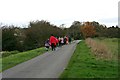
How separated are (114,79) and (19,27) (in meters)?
82.5

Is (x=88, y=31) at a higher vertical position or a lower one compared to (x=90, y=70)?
higher

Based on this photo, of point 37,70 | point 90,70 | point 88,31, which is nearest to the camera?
point 90,70

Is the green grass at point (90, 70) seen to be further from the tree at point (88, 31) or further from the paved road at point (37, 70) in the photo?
the tree at point (88, 31)

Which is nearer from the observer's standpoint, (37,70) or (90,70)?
(90,70)

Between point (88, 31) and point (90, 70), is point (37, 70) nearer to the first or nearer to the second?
point (90, 70)

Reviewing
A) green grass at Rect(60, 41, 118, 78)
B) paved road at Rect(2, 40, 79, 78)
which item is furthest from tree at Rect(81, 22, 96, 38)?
green grass at Rect(60, 41, 118, 78)

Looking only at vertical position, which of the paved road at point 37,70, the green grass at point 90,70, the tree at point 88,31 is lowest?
the paved road at point 37,70

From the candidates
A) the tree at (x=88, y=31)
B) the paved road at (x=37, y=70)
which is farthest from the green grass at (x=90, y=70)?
the tree at (x=88, y=31)

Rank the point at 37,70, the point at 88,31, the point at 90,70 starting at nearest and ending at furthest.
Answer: the point at 90,70 → the point at 37,70 → the point at 88,31

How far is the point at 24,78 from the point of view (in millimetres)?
12484

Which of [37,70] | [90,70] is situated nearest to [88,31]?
[37,70]

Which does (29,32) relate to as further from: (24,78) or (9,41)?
(24,78)

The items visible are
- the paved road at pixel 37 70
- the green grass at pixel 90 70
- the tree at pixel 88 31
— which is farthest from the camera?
the tree at pixel 88 31

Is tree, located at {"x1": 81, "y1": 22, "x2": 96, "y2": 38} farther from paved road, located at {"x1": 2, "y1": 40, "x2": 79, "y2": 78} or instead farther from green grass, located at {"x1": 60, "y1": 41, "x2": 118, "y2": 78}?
green grass, located at {"x1": 60, "y1": 41, "x2": 118, "y2": 78}
